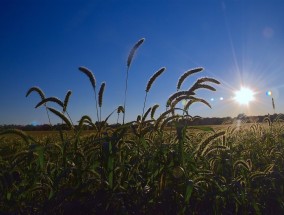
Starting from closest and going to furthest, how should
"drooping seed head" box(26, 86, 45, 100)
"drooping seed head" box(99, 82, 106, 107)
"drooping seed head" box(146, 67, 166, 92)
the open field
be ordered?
the open field < "drooping seed head" box(99, 82, 106, 107) < "drooping seed head" box(146, 67, 166, 92) < "drooping seed head" box(26, 86, 45, 100)

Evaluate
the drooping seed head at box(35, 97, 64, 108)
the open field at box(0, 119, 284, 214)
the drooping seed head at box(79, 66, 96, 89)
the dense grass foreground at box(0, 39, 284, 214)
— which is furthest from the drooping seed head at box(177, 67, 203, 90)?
the drooping seed head at box(35, 97, 64, 108)

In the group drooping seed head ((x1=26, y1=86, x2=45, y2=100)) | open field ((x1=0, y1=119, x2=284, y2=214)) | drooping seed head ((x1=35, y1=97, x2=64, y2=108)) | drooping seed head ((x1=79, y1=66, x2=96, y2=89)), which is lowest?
open field ((x1=0, y1=119, x2=284, y2=214))

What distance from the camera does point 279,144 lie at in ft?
20.3

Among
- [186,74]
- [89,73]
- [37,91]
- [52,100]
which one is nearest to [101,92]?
[89,73]

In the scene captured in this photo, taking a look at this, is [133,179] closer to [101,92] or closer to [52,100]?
[101,92]

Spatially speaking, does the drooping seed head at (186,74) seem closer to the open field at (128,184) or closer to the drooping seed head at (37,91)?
the open field at (128,184)

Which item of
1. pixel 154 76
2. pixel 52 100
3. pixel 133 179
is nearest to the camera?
pixel 133 179

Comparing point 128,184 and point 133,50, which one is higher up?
point 133,50

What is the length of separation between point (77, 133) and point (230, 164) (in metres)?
1.83

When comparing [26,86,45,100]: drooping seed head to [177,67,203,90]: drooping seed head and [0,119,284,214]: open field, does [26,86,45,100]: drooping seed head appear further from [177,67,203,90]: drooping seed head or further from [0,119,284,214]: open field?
[177,67,203,90]: drooping seed head

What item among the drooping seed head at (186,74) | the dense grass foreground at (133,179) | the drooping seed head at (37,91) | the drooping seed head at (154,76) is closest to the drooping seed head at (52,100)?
the dense grass foreground at (133,179)

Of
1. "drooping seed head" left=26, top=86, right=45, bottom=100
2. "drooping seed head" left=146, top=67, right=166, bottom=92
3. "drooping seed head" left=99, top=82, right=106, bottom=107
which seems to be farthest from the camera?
"drooping seed head" left=26, top=86, right=45, bottom=100

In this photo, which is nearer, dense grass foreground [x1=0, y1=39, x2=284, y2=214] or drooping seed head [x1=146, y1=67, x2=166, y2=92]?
dense grass foreground [x1=0, y1=39, x2=284, y2=214]

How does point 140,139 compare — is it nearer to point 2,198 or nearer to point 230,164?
point 230,164
